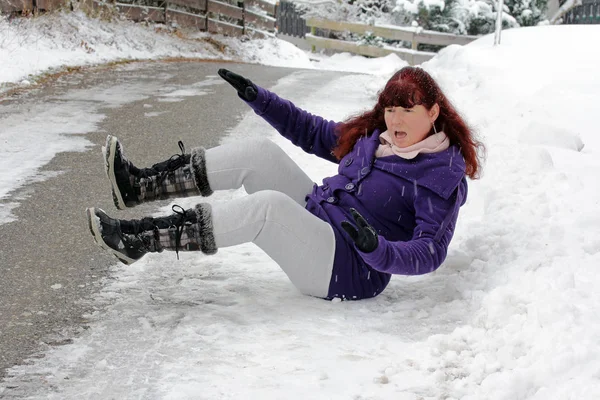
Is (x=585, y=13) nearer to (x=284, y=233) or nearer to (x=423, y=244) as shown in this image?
(x=423, y=244)

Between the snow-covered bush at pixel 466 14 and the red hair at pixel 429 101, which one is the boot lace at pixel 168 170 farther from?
the snow-covered bush at pixel 466 14

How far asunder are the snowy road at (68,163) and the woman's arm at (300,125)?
1149mm

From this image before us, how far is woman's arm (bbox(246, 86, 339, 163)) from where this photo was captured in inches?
165

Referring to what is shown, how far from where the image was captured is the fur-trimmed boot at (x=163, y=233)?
3.35 m

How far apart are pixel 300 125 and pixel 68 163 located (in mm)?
2325

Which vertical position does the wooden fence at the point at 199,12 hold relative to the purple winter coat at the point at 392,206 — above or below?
above

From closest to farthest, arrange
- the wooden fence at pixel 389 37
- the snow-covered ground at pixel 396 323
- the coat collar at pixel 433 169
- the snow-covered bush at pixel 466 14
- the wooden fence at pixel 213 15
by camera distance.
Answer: the snow-covered ground at pixel 396 323 < the coat collar at pixel 433 169 < the wooden fence at pixel 213 15 < the snow-covered bush at pixel 466 14 < the wooden fence at pixel 389 37

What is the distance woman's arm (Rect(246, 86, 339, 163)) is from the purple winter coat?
338mm

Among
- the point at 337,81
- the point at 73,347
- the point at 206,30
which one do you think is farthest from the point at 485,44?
the point at 73,347

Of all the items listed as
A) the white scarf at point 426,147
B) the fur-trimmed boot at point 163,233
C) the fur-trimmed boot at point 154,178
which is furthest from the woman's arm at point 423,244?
the fur-trimmed boot at point 154,178

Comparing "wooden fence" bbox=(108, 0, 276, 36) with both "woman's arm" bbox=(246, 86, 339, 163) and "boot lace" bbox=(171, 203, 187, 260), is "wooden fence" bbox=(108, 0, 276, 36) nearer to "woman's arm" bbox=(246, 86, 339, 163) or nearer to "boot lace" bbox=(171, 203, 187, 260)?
"woman's arm" bbox=(246, 86, 339, 163)

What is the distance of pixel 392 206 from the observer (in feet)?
12.0

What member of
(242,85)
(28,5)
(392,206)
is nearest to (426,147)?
(392,206)

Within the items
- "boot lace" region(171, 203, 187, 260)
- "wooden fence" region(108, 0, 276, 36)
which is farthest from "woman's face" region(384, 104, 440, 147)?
"wooden fence" region(108, 0, 276, 36)
